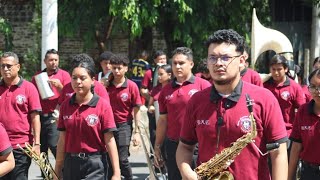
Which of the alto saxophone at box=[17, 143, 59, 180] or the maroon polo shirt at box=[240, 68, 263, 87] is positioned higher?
the maroon polo shirt at box=[240, 68, 263, 87]

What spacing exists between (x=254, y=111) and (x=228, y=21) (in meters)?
13.0

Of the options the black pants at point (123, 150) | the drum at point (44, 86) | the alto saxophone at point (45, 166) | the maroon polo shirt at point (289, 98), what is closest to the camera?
the alto saxophone at point (45, 166)

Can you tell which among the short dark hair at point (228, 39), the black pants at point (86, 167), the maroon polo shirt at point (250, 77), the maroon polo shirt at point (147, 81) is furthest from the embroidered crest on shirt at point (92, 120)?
the maroon polo shirt at point (147, 81)

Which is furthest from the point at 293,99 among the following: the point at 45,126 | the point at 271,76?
the point at 45,126

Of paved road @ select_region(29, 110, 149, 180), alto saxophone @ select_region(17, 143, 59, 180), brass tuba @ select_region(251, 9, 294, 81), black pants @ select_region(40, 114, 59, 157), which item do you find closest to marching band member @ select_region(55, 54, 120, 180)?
alto saxophone @ select_region(17, 143, 59, 180)

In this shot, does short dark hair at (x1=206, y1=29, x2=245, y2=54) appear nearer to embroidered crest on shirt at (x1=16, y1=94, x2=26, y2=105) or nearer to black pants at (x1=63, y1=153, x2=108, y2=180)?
black pants at (x1=63, y1=153, x2=108, y2=180)

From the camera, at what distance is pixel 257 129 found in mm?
4074

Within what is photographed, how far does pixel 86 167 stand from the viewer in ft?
20.8

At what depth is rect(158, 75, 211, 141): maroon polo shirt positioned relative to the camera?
7.43 m

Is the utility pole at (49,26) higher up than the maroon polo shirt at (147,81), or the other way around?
the utility pole at (49,26)

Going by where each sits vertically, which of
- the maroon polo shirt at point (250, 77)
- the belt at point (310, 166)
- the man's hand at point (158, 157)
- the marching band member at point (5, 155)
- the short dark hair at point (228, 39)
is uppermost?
the short dark hair at point (228, 39)

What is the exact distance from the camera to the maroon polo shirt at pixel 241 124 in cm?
408

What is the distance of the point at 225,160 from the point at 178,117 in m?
3.37

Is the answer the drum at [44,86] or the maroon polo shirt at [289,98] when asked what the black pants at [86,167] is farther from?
the drum at [44,86]
